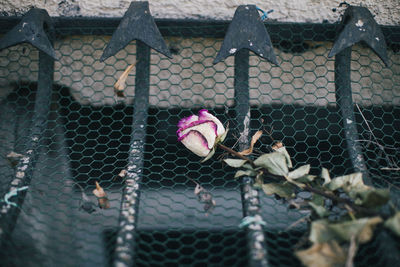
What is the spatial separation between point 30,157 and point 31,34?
33 cm

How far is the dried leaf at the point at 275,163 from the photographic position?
0.84 meters

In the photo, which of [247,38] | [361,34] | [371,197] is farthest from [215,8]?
[371,197]

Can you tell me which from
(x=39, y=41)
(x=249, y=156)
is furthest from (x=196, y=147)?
(x=39, y=41)

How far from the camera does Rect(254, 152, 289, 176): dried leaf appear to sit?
2.74 ft

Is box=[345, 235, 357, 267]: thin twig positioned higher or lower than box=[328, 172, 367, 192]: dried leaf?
lower

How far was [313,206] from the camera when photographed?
2.47 feet

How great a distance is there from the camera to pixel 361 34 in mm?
960

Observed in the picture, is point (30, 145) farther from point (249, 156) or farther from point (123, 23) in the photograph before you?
point (249, 156)

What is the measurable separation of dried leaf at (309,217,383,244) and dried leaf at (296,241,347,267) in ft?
0.08

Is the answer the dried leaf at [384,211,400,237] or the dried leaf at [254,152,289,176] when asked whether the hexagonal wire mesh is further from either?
Answer: the dried leaf at [384,211,400,237]

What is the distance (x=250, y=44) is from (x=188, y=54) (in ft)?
1.21

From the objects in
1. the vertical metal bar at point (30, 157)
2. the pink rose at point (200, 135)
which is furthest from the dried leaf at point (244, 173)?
the vertical metal bar at point (30, 157)

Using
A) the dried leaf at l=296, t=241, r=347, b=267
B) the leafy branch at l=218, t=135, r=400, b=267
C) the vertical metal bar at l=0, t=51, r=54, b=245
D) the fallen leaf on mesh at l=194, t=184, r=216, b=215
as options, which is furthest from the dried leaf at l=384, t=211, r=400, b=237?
the vertical metal bar at l=0, t=51, r=54, b=245

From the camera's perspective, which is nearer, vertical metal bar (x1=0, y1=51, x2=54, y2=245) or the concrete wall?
vertical metal bar (x1=0, y1=51, x2=54, y2=245)
